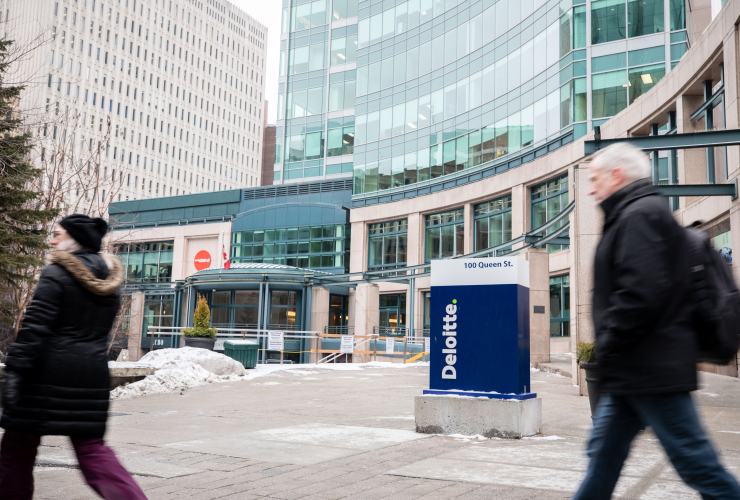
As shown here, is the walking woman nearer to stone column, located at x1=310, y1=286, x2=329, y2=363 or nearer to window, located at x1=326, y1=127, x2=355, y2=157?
stone column, located at x1=310, y1=286, x2=329, y2=363

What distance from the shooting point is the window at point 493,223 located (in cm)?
3541

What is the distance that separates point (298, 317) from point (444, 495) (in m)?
39.5

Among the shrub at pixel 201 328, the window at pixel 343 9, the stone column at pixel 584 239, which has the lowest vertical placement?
the shrub at pixel 201 328

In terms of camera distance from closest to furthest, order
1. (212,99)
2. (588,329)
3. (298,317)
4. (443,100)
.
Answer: (588,329)
(443,100)
(298,317)
(212,99)

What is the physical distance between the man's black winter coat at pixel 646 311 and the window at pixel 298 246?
143ft

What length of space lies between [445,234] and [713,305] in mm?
37200

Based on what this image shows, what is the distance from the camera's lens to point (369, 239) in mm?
44875

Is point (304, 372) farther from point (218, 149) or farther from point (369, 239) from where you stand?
point (218, 149)

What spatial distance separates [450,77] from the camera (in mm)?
39625

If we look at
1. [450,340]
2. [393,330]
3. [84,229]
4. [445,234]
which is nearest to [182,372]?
[450,340]

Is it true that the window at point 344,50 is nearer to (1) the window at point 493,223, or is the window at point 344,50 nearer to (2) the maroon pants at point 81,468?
(1) the window at point 493,223

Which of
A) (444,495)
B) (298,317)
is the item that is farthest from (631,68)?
(444,495)

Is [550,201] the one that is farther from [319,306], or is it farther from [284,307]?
[284,307]

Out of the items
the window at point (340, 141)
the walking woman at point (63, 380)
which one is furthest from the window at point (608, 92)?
the walking woman at point (63, 380)
